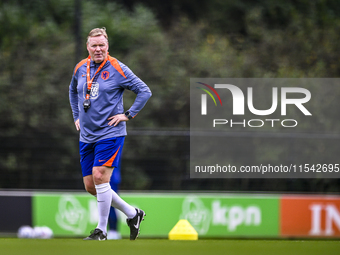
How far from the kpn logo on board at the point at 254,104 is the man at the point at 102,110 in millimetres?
3028

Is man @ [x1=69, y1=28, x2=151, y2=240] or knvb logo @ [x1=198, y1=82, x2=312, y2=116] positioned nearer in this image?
man @ [x1=69, y1=28, x2=151, y2=240]

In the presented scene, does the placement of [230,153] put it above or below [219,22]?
below

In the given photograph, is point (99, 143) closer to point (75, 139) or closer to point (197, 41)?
point (75, 139)

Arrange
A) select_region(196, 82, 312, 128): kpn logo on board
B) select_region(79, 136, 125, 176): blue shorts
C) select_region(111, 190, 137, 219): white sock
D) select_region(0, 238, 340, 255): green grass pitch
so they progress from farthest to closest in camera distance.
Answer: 1. select_region(196, 82, 312, 128): kpn logo on board
2. select_region(111, 190, 137, 219): white sock
3. select_region(79, 136, 125, 176): blue shorts
4. select_region(0, 238, 340, 255): green grass pitch

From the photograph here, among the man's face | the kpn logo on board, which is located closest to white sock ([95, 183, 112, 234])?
the man's face

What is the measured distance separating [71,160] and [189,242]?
352cm

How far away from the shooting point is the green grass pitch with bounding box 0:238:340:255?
2.91 meters

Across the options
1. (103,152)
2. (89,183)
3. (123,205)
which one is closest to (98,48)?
(103,152)

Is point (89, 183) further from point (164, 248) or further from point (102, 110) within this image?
point (164, 248)

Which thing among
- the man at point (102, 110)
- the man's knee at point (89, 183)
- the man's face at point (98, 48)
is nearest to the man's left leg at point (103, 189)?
the man at point (102, 110)

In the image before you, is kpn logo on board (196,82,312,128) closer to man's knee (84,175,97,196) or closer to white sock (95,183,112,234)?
man's knee (84,175,97,196)

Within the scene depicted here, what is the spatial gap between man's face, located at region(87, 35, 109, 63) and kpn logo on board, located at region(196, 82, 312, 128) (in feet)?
10.3

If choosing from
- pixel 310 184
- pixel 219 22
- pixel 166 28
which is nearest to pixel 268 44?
pixel 219 22

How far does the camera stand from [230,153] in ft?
21.4
